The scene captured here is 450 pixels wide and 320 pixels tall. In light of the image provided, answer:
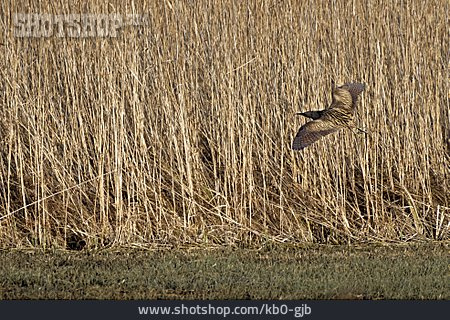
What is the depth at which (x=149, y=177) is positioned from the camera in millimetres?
6727

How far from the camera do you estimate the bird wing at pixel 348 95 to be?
19.8 feet

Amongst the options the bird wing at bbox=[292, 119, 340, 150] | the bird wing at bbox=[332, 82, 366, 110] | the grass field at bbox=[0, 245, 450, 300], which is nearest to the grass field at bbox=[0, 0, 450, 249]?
the grass field at bbox=[0, 245, 450, 300]

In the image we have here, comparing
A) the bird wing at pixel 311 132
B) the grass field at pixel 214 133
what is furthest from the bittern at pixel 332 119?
the grass field at pixel 214 133

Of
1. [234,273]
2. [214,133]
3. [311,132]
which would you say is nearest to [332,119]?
[311,132]

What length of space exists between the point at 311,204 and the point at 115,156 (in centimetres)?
134

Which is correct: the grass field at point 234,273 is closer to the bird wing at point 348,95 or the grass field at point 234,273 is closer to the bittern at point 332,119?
the bittern at point 332,119

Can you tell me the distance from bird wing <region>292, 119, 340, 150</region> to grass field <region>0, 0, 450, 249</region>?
1145 millimetres

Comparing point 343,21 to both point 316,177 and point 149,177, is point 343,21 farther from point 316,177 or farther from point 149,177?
point 149,177

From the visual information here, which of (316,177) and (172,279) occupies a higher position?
(316,177)

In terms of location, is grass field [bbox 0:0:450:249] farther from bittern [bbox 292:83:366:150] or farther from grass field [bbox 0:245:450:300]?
bittern [bbox 292:83:366:150]

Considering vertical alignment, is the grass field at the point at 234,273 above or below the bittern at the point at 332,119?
below

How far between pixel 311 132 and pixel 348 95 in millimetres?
758

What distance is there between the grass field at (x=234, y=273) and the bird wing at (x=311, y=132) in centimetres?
78

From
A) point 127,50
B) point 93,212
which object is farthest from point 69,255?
point 127,50
